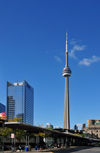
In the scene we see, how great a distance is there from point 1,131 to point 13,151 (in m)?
18.2

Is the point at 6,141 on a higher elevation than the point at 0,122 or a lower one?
lower

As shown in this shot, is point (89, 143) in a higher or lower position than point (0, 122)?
lower

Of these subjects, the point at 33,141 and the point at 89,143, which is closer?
the point at 33,141

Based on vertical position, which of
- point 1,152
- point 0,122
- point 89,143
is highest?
point 0,122

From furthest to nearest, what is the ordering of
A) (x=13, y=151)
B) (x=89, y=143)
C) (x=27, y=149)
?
1. (x=89, y=143)
2. (x=27, y=149)
3. (x=13, y=151)

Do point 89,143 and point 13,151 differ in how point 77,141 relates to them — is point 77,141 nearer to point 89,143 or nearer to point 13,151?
point 89,143

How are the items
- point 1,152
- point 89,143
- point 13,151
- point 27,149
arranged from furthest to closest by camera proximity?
point 89,143 < point 27,149 < point 13,151 < point 1,152

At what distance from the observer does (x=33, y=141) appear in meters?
81.9

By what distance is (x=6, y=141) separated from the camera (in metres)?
64.3

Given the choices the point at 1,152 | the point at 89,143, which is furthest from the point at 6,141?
the point at 89,143

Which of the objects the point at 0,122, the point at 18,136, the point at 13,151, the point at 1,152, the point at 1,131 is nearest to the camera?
the point at 0,122

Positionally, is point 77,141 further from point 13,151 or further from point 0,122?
point 0,122

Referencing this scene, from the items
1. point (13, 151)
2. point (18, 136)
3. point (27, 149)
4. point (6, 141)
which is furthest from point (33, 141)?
point (13, 151)

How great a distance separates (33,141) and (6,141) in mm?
19059
